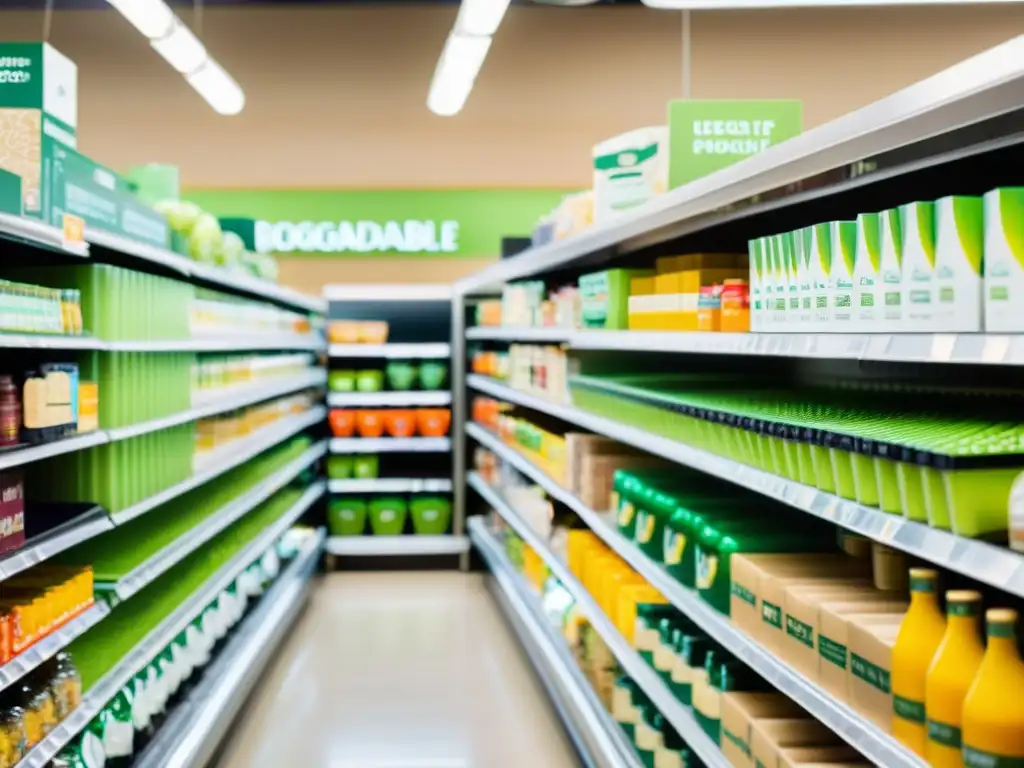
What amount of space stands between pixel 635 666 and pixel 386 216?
20.4ft

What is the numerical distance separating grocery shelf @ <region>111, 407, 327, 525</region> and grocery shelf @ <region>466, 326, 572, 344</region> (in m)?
1.40

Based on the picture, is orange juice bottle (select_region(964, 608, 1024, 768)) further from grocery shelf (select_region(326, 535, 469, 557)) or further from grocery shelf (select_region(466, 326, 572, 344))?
grocery shelf (select_region(326, 535, 469, 557))

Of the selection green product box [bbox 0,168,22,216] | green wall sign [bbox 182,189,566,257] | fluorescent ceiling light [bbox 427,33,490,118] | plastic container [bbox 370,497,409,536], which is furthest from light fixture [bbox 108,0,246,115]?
plastic container [bbox 370,497,409,536]

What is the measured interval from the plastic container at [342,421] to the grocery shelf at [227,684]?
164 centimetres

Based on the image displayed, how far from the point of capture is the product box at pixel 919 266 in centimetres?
180

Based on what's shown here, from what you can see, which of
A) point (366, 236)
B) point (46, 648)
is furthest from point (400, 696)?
point (366, 236)

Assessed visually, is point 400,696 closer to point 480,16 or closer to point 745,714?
point 745,714

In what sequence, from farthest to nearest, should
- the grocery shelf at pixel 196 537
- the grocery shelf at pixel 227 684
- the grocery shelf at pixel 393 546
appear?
the grocery shelf at pixel 393 546 < the grocery shelf at pixel 227 684 < the grocery shelf at pixel 196 537

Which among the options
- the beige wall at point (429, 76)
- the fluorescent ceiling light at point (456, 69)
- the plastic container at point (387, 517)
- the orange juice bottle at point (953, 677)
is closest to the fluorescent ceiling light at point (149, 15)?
the fluorescent ceiling light at point (456, 69)

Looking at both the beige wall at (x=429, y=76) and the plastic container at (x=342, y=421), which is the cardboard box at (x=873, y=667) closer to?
the plastic container at (x=342, y=421)

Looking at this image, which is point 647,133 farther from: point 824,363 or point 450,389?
point 450,389

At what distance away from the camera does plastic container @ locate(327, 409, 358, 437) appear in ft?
27.4

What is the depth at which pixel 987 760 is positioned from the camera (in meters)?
1.59

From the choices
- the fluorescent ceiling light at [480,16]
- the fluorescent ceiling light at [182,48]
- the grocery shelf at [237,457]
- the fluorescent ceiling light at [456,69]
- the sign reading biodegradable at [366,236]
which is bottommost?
the grocery shelf at [237,457]
